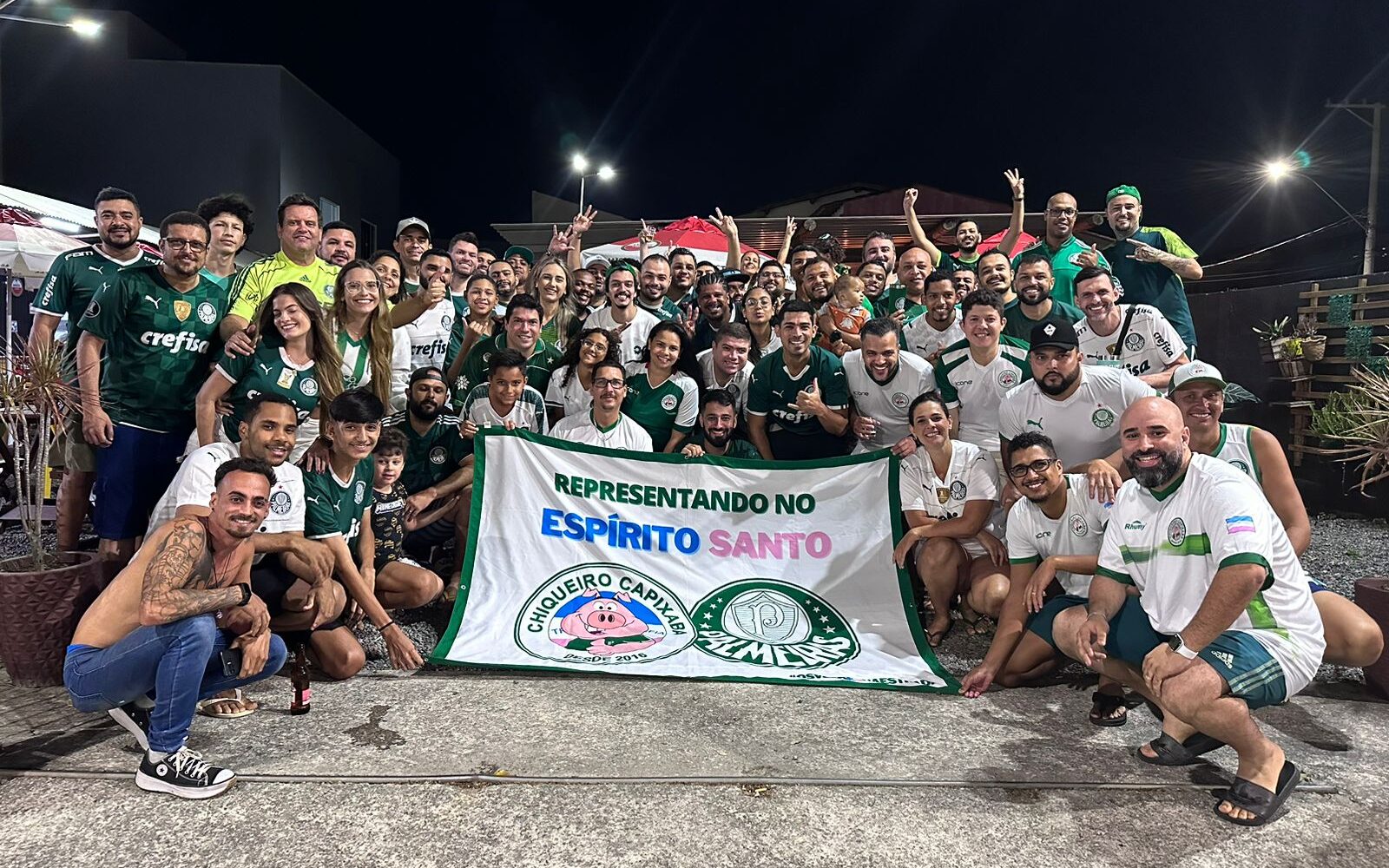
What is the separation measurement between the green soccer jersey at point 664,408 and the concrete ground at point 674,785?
2.16m

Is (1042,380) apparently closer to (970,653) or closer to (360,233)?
(970,653)

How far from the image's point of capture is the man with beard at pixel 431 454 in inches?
211

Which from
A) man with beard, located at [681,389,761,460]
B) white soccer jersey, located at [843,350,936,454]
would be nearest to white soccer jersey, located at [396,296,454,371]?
man with beard, located at [681,389,761,460]

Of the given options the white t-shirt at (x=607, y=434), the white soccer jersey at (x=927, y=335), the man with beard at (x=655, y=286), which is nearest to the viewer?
the white t-shirt at (x=607, y=434)

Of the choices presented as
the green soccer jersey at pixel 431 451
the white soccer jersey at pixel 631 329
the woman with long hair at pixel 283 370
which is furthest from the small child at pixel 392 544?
the white soccer jersey at pixel 631 329

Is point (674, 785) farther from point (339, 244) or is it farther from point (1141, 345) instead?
point (339, 244)

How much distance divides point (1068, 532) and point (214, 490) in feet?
13.3

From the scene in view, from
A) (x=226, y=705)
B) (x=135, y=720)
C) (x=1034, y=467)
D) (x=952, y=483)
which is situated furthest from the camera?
(x=952, y=483)

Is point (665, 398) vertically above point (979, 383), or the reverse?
point (979, 383)

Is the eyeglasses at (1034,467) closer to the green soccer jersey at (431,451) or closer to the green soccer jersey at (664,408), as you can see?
the green soccer jersey at (664,408)

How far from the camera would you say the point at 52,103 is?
59.6ft

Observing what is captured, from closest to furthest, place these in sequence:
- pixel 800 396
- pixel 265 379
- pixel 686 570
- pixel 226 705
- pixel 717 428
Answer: pixel 226 705
pixel 265 379
pixel 686 570
pixel 800 396
pixel 717 428

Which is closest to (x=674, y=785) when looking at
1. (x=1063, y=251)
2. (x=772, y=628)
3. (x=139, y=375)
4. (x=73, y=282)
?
(x=772, y=628)

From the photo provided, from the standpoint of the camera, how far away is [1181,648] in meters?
3.06
